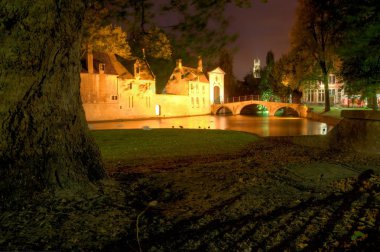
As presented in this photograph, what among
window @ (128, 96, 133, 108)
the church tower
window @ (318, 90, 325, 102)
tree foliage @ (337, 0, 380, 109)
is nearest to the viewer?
tree foliage @ (337, 0, 380, 109)

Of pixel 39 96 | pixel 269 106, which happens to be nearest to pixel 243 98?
pixel 269 106

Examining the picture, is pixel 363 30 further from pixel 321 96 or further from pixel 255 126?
pixel 321 96

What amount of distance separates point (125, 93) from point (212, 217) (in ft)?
175

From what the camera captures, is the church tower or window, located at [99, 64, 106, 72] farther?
the church tower

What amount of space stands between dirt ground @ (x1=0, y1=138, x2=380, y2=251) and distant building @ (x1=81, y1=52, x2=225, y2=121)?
35.9m

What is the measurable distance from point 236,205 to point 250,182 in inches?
50.0

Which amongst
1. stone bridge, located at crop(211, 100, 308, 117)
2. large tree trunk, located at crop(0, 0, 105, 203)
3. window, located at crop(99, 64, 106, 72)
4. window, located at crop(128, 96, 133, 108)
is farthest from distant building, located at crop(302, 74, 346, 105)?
large tree trunk, located at crop(0, 0, 105, 203)

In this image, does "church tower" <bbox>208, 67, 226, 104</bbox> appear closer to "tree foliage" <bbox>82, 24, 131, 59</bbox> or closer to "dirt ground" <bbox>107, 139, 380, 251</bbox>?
"tree foliage" <bbox>82, 24, 131, 59</bbox>

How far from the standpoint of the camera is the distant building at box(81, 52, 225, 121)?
50.3 m

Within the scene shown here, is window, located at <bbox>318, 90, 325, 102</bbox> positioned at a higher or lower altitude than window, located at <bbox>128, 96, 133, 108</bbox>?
higher

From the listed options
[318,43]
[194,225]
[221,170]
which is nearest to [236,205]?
[194,225]

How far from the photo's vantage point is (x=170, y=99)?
66.2 metres

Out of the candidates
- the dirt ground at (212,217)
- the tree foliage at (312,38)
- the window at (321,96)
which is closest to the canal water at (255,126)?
the tree foliage at (312,38)

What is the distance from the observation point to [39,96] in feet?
15.0
